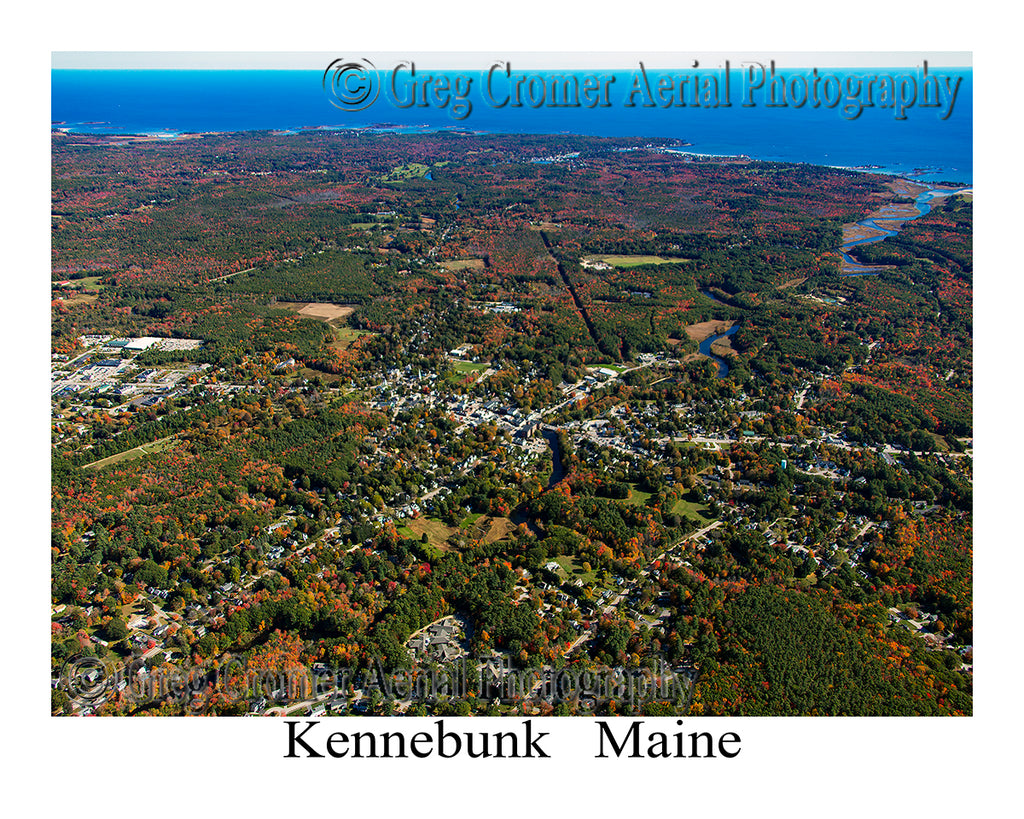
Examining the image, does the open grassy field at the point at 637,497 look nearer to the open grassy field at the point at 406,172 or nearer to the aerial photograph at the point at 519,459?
the aerial photograph at the point at 519,459

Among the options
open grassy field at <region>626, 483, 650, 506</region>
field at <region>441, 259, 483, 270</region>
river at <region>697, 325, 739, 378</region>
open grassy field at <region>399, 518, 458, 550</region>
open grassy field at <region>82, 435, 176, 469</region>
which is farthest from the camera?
field at <region>441, 259, 483, 270</region>

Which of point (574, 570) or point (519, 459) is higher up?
point (519, 459)

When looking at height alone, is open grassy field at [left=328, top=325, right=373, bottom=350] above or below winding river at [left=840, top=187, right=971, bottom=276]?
below

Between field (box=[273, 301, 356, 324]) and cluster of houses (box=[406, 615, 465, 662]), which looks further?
Result: field (box=[273, 301, 356, 324])

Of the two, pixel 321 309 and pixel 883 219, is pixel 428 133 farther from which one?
pixel 321 309

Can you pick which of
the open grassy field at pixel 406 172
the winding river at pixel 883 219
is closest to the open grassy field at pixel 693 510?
the winding river at pixel 883 219

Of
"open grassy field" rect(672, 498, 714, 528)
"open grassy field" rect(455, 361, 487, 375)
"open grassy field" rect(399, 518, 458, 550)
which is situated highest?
"open grassy field" rect(455, 361, 487, 375)

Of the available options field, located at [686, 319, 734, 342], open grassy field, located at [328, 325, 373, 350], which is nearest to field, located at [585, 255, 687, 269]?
field, located at [686, 319, 734, 342]

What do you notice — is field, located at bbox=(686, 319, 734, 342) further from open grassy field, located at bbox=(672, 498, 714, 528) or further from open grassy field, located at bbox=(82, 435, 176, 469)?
open grassy field, located at bbox=(82, 435, 176, 469)

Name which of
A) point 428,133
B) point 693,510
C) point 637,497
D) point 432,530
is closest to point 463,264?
point 637,497
